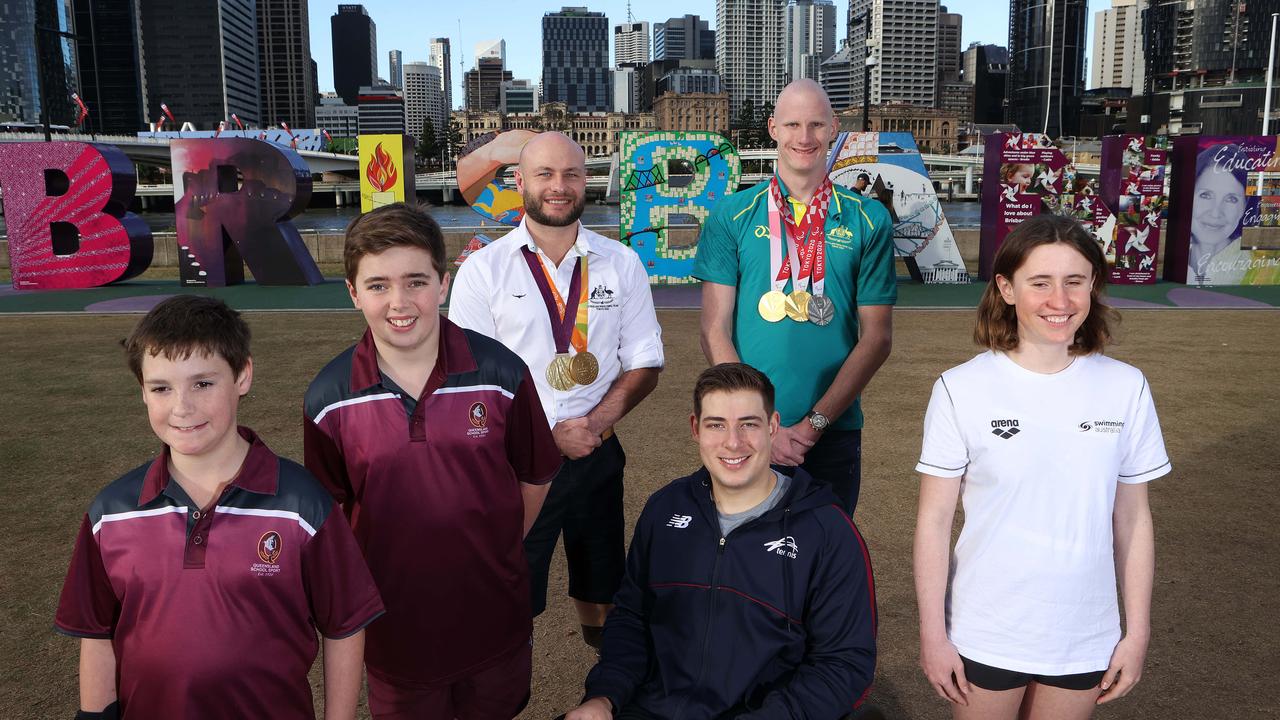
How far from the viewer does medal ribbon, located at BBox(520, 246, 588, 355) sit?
12.3 ft

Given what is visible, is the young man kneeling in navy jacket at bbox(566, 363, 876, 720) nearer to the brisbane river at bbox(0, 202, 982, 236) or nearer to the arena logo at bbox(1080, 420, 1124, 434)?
the arena logo at bbox(1080, 420, 1124, 434)

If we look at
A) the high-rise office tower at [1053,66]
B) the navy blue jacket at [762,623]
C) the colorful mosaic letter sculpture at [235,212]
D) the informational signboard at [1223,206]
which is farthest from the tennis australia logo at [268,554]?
the high-rise office tower at [1053,66]

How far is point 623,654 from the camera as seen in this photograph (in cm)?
273

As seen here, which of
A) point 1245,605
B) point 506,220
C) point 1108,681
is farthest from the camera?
point 506,220

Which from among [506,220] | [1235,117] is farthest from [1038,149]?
[1235,117]

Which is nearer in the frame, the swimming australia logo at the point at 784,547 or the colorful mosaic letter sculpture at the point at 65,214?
the swimming australia logo at the point at 784,547

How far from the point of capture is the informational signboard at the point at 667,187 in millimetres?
17219

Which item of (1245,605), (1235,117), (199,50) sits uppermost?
(199,50)

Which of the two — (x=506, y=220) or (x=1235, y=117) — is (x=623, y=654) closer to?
(x=506, y=220)

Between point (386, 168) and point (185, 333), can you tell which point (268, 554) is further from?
point (386, 168)

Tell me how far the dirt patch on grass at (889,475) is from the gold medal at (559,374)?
1364 millimetres

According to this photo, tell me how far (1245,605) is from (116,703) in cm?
495

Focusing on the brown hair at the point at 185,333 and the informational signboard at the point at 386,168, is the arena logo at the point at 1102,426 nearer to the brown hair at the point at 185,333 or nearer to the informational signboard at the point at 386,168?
the brown hair at the point at 185,333

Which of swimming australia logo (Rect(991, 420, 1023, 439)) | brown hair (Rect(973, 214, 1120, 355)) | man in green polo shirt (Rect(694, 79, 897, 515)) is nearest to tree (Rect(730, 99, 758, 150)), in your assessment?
man in green polo shirt (Rect(694, 79, 897, 515))
